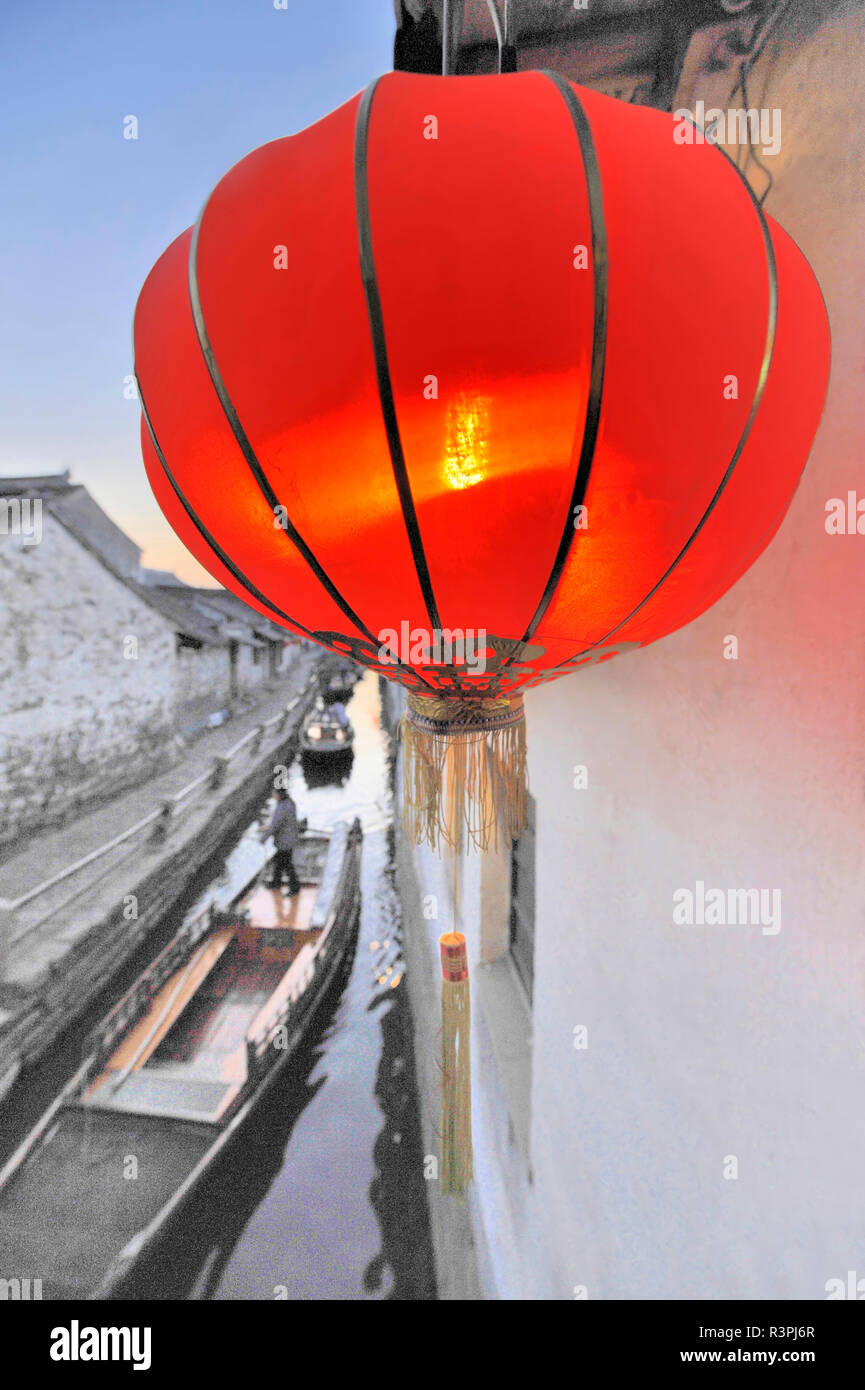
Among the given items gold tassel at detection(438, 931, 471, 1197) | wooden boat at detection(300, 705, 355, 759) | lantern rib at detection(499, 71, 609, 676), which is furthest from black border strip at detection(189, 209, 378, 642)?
wooden boat at detection(300, 705, 355, 759)

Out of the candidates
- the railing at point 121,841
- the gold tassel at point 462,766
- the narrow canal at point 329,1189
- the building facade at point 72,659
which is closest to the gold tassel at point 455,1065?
the gold tassel at point 462,766

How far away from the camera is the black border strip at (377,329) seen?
0.45 m

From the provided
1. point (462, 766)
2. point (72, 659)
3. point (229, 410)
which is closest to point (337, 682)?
point (72, 659)

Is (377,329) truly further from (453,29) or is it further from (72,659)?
(72,659)

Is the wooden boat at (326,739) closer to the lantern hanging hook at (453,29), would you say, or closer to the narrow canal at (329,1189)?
the narrow canal at (329,1189)

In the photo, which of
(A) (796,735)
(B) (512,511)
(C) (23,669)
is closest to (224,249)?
(B) (512,511)

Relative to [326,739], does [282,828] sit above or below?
below

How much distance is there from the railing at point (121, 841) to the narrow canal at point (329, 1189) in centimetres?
177

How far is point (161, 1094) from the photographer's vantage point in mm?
3104

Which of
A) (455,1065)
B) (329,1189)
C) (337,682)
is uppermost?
(337,682)

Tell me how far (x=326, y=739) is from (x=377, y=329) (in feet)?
A: 29.2

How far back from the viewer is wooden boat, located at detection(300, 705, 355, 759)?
9070 mm

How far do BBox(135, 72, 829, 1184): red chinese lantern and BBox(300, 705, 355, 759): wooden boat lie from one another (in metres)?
8.66

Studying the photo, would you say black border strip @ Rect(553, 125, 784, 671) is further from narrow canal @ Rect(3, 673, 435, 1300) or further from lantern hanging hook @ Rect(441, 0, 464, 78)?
narrow canal @ Rect(3, 673, 435, 1300)
